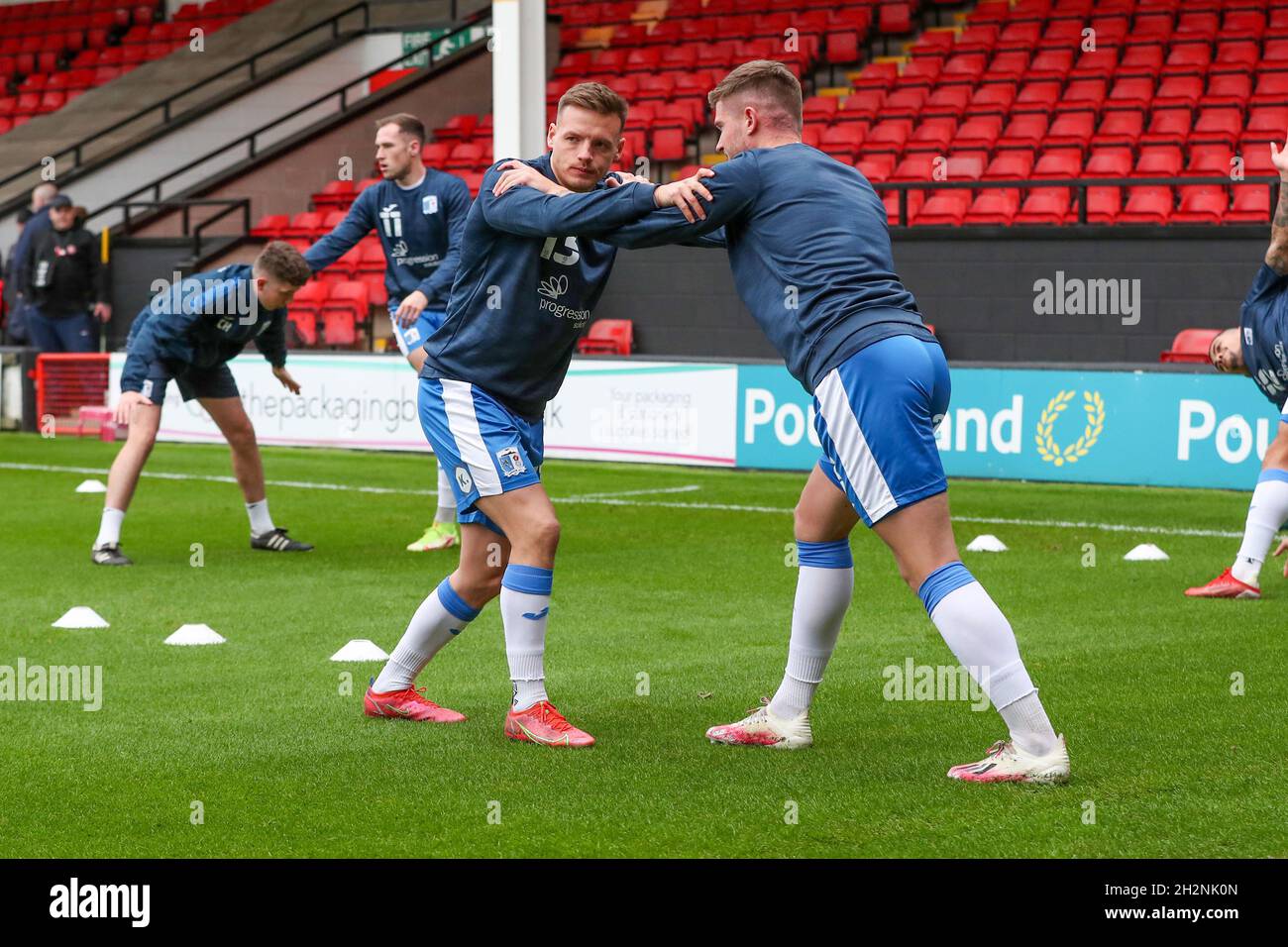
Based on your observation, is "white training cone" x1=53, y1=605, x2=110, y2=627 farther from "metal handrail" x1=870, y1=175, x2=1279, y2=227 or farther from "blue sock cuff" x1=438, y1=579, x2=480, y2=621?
"metal handrail" x1=870, y1=175, x2=1279, y2=227

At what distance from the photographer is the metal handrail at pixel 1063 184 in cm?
1659

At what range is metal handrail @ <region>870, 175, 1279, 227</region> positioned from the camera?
54.4 feet

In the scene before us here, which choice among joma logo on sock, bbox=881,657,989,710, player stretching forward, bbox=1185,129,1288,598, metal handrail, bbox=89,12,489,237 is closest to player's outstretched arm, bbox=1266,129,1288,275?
player stretching forward, bbox=1185,129,1288,598

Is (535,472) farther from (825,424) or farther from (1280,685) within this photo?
(1280,685)

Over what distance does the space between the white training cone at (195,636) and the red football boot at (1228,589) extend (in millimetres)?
4519

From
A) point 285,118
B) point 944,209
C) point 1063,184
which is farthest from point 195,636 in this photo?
point 285,118

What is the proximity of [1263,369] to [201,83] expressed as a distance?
21.6 meters

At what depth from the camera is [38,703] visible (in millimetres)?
6160

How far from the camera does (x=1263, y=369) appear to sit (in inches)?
328

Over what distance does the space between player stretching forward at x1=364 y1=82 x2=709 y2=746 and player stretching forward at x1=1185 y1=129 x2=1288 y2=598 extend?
3.90 meters

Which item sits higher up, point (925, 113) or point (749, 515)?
point (925, 113)

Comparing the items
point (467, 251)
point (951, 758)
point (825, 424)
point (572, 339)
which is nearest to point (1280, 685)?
point (951, 758)

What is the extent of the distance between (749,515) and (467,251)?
6.96m
